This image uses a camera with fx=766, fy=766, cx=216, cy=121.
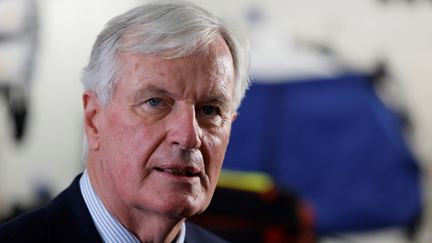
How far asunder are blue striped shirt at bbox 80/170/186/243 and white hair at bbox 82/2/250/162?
14cm

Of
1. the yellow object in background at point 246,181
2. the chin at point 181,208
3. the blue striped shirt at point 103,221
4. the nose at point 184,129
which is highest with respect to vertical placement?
the nose at point 184,129

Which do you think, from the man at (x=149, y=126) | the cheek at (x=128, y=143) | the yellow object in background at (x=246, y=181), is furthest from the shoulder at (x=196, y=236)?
the yellow object in background at (x=246, y=181)

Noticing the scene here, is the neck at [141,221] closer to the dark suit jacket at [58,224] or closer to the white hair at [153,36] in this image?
the dark suit jacket at [58,224]

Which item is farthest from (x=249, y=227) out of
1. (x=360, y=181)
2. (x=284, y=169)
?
(x=360, y=181)

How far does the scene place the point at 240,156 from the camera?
2781mm

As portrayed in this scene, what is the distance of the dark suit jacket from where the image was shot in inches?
42.8

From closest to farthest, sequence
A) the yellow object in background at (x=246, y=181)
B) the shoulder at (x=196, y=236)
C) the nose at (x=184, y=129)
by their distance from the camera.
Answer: the nose at (x=184, y=129), the shoulder at (x=196, y=236), the yellow object in background at (x=246, y=181)

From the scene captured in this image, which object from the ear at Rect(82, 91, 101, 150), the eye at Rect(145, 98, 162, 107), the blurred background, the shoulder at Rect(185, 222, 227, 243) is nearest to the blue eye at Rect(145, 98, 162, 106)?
the eye at Rect(145, 98, 162, 107)

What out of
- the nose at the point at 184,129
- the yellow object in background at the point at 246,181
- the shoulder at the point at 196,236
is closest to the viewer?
the nose at the point at 184,129

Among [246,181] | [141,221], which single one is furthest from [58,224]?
[246,181]

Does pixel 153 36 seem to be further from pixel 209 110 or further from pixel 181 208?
pixel 181 208

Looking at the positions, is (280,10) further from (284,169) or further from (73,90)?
(73,90)

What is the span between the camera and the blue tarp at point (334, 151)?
2.80 metres

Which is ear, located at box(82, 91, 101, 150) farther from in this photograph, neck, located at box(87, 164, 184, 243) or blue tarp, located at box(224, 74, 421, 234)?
blue tarp, located at box(224, 74, 421, 234)
